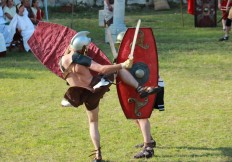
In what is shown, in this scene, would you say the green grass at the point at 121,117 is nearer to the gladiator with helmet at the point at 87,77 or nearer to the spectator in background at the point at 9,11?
the gladiator with helmet at the point at 87,77

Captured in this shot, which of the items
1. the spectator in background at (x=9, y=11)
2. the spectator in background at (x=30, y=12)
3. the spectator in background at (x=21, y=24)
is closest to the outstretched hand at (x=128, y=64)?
the spectator in background at (x=21, y=24)

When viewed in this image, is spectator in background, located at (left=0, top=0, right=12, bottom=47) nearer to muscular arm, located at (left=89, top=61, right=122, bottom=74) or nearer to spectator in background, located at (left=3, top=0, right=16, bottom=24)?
spectator in background, located at (left=3, top=0, right=16, bottom=24)

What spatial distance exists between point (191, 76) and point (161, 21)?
9.65 m

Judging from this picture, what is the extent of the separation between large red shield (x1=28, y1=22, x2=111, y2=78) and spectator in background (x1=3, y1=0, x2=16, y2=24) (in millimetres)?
8841

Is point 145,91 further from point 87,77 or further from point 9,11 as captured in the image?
point 9,11

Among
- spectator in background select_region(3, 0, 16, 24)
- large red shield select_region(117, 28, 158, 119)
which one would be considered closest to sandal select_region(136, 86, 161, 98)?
large red shield select_region(117, 28, 158, 119)

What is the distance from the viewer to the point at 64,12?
81.5 feet

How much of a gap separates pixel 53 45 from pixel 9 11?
30.0 feet

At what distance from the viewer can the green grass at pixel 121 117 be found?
6.98 metres

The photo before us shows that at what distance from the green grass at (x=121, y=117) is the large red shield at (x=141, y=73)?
0.53 m

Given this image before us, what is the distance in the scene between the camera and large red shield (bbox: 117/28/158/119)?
21.3 feet

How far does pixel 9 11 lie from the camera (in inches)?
607

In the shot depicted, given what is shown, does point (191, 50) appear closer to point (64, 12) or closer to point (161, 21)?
point (161, 21)

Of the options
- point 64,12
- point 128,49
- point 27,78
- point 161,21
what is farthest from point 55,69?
point 64,12
